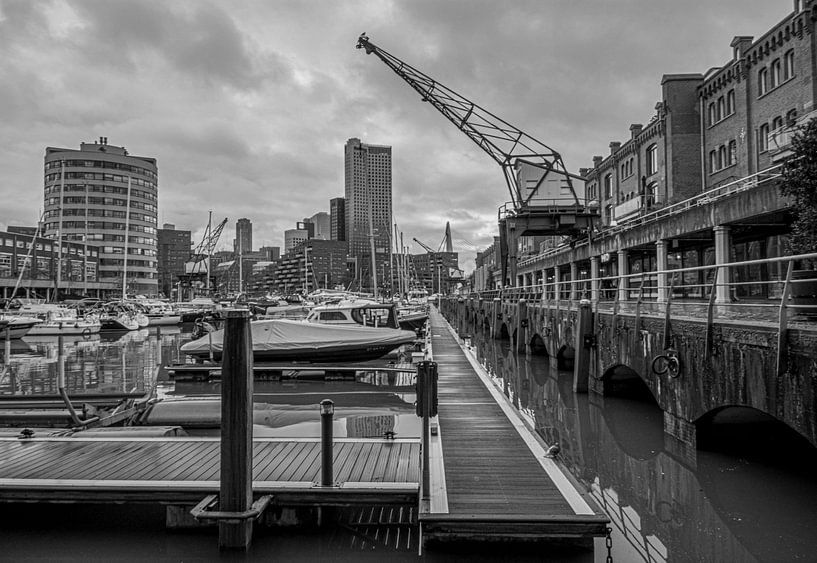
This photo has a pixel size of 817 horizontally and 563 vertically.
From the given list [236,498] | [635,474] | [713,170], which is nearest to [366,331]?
[635,474]

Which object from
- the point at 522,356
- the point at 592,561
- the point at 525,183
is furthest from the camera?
the point at 525,183

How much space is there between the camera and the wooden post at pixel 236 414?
615cm

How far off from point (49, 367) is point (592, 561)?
30.9 m

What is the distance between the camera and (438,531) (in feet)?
20.7

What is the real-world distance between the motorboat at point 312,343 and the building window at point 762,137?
76.1 ft

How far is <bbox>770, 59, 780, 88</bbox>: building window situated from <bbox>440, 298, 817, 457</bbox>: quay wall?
→ 21370 mm

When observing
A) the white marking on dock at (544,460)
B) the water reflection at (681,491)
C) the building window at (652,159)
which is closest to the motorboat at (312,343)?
the white marking on dock at (544,460)

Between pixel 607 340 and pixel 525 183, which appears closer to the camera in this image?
pixel 607 340

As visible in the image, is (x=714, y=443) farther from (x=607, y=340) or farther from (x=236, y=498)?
(x=236, y=498)

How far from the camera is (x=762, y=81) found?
29.6 meters

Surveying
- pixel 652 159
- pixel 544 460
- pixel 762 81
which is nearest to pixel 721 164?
pixel 762 81

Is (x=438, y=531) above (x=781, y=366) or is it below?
below

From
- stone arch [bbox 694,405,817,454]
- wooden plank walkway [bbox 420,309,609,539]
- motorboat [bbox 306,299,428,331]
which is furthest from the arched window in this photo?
wooden plank walkway [bbox 420,309,609,539]

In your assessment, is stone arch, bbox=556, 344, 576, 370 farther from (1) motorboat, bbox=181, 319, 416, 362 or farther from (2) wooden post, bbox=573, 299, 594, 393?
(1) motorboat, bbox=181, 319, 416, 362
